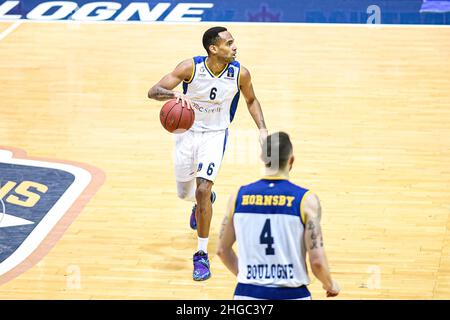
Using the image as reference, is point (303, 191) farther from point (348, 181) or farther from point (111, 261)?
point (348, 181)

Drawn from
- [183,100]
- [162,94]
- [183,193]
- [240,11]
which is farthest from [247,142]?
[240,11]

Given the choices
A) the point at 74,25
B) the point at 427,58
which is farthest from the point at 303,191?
→ the point at 74,25

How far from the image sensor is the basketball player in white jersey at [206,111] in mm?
9195

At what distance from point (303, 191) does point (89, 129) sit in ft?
25.3

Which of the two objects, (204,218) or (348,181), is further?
(348,181)

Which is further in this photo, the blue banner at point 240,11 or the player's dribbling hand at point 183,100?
the blue banner at point 240,11

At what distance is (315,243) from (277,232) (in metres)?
0.24

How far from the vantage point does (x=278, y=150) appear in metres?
6.18

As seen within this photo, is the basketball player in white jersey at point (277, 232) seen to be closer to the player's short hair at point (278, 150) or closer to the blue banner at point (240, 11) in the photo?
the player's short hair at point (278, 150)

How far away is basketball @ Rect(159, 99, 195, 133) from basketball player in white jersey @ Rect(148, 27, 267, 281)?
141mm

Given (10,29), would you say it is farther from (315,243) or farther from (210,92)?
(315,243)

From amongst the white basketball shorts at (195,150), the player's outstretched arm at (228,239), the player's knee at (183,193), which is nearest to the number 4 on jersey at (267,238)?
the player's outstretched arm at (228,239)

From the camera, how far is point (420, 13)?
19.8 metres

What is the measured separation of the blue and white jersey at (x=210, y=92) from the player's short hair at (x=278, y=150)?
3288mm
